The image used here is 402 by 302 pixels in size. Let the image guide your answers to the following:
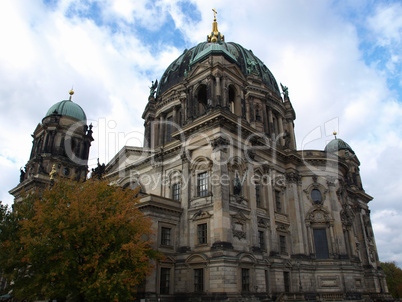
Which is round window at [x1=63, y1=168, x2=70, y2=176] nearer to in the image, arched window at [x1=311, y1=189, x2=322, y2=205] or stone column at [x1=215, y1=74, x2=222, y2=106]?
stone column at [x1=215, y1=74, x2=222, y2=106]

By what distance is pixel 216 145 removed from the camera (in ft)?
88.4

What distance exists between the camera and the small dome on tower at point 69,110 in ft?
170

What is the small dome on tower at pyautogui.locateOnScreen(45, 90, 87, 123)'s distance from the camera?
51.7m

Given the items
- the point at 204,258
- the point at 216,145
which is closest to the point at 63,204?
the point at 204,258

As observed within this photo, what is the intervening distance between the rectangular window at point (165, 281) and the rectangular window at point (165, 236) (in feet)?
6.85

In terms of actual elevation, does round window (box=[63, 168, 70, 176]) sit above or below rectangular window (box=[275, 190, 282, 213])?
above

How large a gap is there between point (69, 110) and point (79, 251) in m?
37.6

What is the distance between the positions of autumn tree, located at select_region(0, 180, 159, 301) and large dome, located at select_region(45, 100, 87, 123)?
3343 cm

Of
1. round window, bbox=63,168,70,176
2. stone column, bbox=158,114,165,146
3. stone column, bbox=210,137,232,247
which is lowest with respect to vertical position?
stone column, bbox=210,137,232,247

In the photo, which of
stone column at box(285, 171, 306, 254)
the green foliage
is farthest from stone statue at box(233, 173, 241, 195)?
the green foliage

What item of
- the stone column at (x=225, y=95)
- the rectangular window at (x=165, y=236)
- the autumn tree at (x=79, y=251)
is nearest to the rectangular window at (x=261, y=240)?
the rectangular window at (x=165, y=236)

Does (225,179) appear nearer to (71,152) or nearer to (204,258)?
(204,258)

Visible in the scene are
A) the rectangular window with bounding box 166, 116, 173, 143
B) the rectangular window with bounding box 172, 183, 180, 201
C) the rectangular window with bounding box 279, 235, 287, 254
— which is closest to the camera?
the rectangular window with bounding box 172, 183, 180, 201

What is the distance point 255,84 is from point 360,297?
26.2 m
